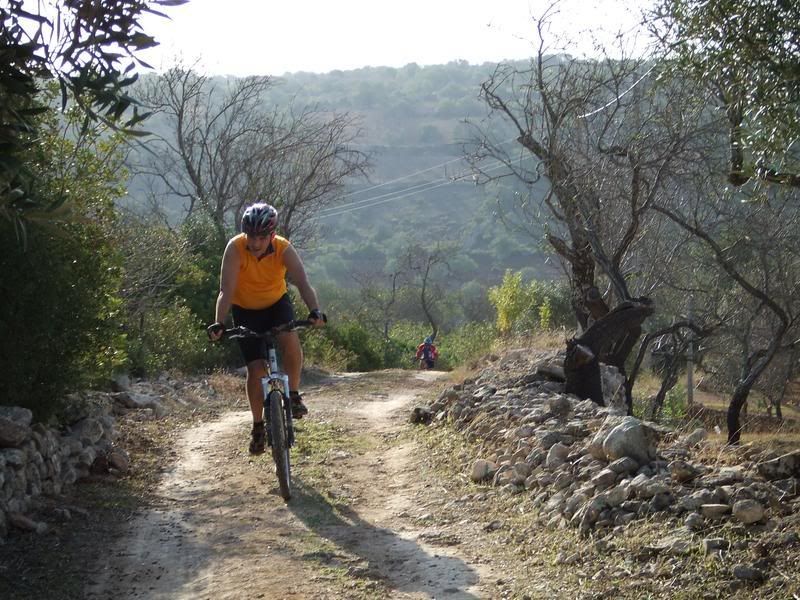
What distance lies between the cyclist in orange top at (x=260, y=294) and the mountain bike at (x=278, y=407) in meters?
0.21

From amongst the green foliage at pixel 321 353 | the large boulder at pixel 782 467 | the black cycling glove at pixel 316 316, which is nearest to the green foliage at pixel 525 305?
the green foliage at pixel 321 353

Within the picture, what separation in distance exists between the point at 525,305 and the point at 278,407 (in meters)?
28.3

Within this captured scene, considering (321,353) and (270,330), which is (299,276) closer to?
(270,330)

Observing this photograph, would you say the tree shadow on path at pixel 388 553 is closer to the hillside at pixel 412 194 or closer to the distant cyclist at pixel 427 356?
the distant cyclist at pixel 427 356

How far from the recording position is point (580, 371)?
10.5 meters

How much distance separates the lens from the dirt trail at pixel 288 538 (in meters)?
5.53

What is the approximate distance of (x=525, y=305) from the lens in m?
35.1

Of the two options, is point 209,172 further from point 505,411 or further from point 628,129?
point 505,411

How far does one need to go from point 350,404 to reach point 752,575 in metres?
10.7

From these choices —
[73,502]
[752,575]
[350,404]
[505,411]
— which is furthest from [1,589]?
[350,404]

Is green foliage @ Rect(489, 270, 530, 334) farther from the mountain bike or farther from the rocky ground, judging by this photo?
the mountain bike

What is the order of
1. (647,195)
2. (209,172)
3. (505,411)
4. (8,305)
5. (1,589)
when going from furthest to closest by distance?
(209,172), (647,195), (505,411), (8,305), (1,589)

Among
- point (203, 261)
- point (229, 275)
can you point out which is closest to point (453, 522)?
point (229, 275)

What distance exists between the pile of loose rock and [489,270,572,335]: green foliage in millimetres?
23314
